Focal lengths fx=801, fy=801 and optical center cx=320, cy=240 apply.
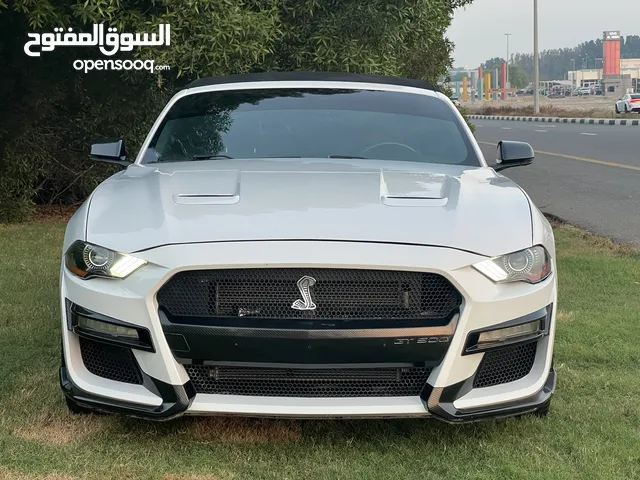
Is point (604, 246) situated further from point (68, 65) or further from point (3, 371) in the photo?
point (68, 65)

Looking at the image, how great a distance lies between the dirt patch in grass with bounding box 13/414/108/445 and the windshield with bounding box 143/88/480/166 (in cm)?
141

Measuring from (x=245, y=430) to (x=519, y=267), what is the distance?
3.97ft

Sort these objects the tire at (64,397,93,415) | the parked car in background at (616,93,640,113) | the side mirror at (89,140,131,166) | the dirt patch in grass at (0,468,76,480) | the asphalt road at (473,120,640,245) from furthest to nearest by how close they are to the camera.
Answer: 1. the parked car in background at (616,93,640,113)
2. the asphalt road at (473,120,640,245)
3. the side mirror at (89,140,131,166)
4. the tire at (64,397,93,415)
5. the dirt patch in grass at (0,468,76,480)

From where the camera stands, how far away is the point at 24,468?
2715 millimetres

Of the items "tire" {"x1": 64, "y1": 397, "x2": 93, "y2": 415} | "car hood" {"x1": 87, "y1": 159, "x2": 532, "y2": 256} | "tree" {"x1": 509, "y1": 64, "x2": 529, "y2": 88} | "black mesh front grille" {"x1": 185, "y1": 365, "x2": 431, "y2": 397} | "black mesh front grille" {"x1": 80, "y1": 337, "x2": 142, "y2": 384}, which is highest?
"tree" {"x1": 509, "y1": 64, "x2": 529, "y2": 88}

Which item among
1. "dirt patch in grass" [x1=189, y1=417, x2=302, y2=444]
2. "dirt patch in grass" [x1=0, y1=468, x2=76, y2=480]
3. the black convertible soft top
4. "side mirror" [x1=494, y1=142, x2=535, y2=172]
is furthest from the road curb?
"dirt patch in grass" [x1=0, y1=468, x2=76, y2=480]

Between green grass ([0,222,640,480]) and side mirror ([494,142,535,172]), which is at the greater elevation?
side mirror ([494,142,535,172])

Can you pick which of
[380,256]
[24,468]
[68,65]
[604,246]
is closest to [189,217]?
[380,256]

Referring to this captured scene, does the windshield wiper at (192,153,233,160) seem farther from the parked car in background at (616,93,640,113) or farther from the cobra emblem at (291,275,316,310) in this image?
the parked car in background at (616,93,640,113)

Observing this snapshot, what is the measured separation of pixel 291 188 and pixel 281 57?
577 centimetres

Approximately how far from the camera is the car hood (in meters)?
2.73

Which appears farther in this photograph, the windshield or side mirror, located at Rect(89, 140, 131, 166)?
side mirror, located at Rect(89, 140, 131, 166)

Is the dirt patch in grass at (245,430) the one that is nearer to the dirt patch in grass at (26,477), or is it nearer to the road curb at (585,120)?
the dirt patch in grass at (26,477)

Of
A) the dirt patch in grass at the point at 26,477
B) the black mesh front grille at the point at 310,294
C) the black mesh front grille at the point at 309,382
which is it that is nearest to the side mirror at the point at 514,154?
the black mesh front grille at the point at 310,294
